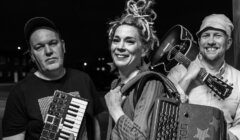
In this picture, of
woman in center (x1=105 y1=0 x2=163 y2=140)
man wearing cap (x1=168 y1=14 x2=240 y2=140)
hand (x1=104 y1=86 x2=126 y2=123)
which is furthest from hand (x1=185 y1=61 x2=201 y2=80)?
hand (x1=104 y1=86 x2=126 y2=123)

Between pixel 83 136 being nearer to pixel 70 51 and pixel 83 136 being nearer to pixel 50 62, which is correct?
pixel 50 62

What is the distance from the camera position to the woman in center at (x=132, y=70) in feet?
5.95

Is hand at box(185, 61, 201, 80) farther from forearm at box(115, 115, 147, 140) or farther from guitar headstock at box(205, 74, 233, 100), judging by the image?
forearm at box(115, 115, 147, 140)

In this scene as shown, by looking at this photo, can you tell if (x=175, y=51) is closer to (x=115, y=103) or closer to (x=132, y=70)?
(x=132, y=70)

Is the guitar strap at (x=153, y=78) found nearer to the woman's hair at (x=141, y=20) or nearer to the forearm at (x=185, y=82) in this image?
the woman's hair at (x=141, y=20)

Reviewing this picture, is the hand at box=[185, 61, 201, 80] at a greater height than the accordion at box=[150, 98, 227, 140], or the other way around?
the hand at box=[185, 61, 201, 80]

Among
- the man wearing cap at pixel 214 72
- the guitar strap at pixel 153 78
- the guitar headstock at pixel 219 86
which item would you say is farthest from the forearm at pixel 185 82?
the guitar strap at pixel 153 78

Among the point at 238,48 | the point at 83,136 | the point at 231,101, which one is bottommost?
the point at 83,136

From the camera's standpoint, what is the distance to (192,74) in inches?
94.7

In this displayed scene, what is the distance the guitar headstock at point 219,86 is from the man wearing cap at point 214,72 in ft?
0.17

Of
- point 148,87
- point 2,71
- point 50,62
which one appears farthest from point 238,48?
point 2,71

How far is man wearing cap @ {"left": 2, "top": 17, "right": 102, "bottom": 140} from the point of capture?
7.04ft

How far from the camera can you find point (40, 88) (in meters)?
2.22

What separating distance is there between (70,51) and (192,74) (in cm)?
2510
